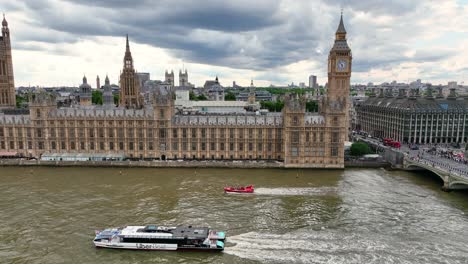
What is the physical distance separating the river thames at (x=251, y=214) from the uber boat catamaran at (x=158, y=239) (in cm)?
104

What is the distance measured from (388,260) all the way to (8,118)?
327 feet

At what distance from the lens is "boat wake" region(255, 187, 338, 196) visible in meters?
68.8

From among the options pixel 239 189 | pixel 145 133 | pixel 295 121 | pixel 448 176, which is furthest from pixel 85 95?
pixel 448 176

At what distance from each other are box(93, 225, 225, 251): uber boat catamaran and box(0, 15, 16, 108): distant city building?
11202 cm

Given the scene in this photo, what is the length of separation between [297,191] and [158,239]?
31.0 metres

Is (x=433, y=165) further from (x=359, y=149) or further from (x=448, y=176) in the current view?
(x=359, y=149)

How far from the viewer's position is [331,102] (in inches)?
3622

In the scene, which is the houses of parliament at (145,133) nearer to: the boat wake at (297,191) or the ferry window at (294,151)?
the ferry window at (294,151)

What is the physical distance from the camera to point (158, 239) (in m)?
48.3

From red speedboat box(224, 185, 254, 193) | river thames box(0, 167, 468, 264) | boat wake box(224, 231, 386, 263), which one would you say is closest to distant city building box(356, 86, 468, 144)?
river thames box(0, 167, 468, 264)

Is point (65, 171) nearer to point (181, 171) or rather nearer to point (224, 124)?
point (181, 171)

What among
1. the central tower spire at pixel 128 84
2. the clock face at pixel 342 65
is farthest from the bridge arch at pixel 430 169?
the central tower spire at pixel 128 84

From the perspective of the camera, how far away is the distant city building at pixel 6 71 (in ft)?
434

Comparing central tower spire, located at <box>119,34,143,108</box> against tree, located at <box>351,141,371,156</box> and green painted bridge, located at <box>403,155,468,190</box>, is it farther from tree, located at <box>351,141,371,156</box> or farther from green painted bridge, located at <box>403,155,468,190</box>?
green painted bridge, located at <box>403,155,468,190</box>
